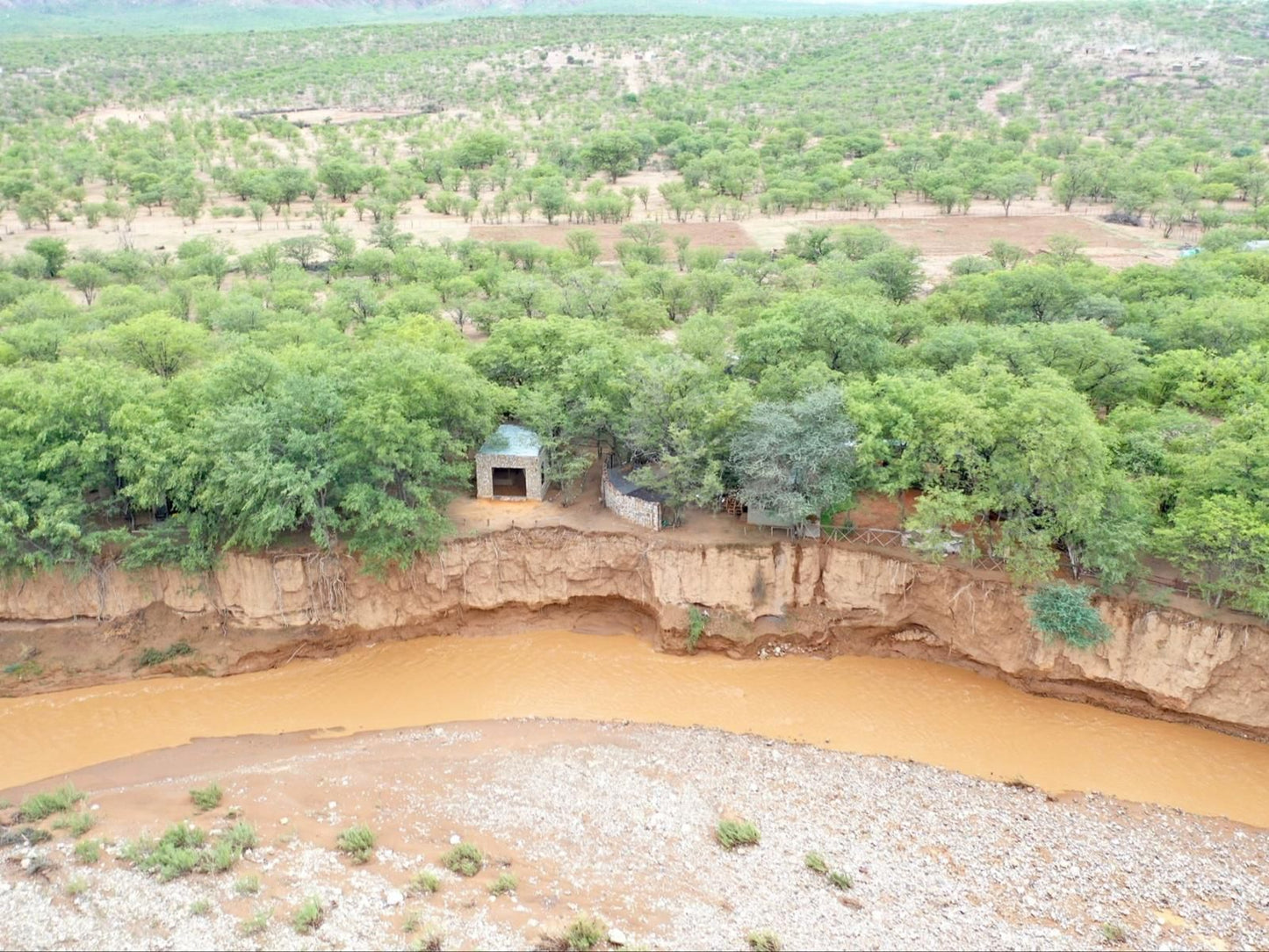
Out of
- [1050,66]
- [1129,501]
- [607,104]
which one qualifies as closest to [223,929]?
[1129,501]

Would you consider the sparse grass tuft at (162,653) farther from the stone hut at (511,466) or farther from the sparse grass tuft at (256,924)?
the sparse grass tuft at (256,924)

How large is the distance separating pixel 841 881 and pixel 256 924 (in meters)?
12.1

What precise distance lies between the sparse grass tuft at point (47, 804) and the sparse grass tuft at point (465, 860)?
31.7 feet

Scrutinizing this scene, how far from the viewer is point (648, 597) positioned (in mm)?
28141

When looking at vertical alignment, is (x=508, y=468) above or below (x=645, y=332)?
below

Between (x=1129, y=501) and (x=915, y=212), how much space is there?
59.8 metres

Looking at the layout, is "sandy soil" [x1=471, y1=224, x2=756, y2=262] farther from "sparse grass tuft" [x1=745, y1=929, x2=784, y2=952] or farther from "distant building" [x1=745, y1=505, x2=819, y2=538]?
"sparse grass tuft" [x1=745, y1=929, x2=784, y2=952]

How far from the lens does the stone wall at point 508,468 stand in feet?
95.3

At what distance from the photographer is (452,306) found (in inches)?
1802

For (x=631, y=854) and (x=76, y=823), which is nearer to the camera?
(x=631, y=854)

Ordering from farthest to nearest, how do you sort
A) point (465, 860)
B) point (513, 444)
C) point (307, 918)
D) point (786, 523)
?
point (513, 444), point (786, 523), point (465, 860), point (307, 918)

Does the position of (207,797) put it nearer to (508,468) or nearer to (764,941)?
(508,468)

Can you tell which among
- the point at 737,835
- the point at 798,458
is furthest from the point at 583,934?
the point at 798,458

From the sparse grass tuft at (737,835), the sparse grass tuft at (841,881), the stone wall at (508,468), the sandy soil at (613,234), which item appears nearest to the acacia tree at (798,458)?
the stone wall at (508,468)
